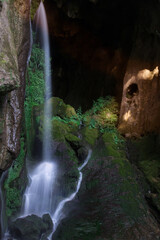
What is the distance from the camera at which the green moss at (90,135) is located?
911 centimetres

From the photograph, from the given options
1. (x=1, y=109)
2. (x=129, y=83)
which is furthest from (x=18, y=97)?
(x=129, y=83)

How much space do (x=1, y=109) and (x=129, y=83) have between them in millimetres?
7566

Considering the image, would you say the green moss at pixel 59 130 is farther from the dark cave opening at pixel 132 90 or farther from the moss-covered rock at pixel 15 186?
the dark cave opening at pixel 132 90

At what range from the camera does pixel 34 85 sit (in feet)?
27.2

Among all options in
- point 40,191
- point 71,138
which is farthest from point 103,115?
point 40,191

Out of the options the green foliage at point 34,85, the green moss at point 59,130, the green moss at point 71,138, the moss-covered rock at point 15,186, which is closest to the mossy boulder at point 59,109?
the green moss at point 59,130

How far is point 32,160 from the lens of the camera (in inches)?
301

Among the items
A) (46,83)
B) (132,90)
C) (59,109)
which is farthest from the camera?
(132,90)

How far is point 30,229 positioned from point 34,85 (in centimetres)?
490

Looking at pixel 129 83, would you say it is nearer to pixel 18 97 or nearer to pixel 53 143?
pixel 53 143

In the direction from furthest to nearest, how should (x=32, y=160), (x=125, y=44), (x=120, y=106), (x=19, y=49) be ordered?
(x=125, y=44)
(x=120, y=106)
(x=32, y=160)
(x=19, y=49)

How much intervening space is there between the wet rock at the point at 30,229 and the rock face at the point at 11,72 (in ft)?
5.81

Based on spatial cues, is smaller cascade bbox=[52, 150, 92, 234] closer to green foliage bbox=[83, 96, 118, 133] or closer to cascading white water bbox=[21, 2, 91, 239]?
cascading white water bbox=[21, 2, 91, 239]

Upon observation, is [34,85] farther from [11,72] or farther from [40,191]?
[11,72]
